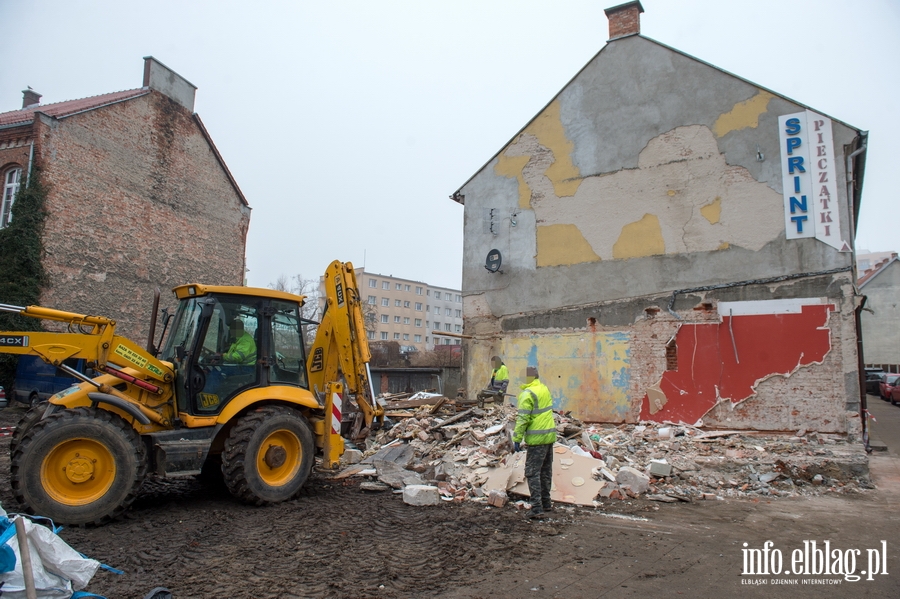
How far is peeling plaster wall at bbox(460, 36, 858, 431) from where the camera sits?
11.3 m

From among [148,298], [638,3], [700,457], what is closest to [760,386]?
[700,457]

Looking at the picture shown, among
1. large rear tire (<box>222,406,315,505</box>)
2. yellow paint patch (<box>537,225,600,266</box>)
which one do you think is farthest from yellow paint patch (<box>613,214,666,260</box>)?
large rear tire (<box>222,406,315,505</box>)

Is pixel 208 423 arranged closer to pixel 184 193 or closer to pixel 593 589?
pixel 593 589

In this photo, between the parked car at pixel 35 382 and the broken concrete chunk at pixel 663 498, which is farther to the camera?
the parked car at pixel 35 382

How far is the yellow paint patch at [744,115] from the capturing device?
12.0m

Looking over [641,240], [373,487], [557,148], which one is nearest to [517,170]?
[557,148]

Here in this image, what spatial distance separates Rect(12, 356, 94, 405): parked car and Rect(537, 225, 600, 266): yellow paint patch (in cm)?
1348

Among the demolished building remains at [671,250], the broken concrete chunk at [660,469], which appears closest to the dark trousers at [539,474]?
the broken concrete chunk at [660,469]

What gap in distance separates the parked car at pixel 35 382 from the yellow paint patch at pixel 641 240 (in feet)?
49.8

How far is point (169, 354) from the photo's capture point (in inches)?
262

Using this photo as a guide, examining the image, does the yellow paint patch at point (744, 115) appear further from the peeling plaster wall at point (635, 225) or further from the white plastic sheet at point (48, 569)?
the white plastic sheet at point (48, 569)

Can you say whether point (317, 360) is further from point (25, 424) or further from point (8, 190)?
point (8, 190)

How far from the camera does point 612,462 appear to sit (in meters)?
8.33

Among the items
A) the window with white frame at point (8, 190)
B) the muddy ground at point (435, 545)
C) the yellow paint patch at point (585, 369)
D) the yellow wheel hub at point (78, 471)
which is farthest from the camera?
the window with white frame at point (8, 190)
